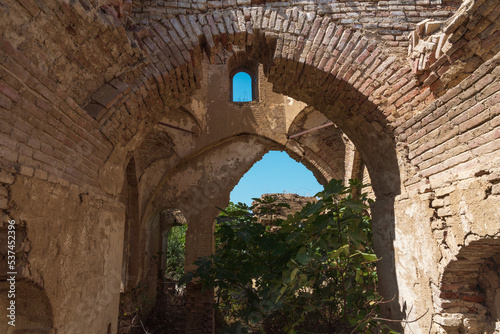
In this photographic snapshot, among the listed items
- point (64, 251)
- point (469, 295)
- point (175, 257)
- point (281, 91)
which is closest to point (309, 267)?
point (469, 295)

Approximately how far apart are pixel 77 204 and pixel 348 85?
3175 mm

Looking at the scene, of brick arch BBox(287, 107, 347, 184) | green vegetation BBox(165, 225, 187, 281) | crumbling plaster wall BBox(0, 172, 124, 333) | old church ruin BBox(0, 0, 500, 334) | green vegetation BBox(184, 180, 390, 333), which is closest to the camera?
crumbling plaster wall BBox(0, 172, 124, 333)

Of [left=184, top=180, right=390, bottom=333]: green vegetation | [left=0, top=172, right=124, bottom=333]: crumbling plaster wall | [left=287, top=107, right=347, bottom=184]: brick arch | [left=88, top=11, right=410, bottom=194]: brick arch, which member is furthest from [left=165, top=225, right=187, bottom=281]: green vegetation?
[left=88, top=11, right=410, bottom=194]: brick arch

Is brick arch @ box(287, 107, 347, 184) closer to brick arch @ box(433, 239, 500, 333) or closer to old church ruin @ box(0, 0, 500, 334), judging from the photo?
old church ruin @ box(0, 0, 500, 334)

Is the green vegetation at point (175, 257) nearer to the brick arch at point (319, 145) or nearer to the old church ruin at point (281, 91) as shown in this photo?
the brick arch at point (319, 145)

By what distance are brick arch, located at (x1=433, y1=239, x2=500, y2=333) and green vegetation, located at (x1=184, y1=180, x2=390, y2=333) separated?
0.67m

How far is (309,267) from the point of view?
385 cm

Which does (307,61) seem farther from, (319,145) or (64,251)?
(319,145)

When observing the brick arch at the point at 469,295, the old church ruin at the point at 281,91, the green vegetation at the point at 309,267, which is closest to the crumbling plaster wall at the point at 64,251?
the old church ruin at the point at 281,91

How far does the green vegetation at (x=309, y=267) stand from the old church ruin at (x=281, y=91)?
17.6 inches

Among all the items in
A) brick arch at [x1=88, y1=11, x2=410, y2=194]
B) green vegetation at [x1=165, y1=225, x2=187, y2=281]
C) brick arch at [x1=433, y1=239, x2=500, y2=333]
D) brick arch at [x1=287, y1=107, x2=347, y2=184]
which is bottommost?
→ brick arch at [x1=433, y1=239, x2=500, y2=333]

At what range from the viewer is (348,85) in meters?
3.90

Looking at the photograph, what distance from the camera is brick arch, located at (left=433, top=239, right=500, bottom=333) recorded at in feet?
9.54

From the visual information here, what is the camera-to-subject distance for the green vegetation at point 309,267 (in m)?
3.65
